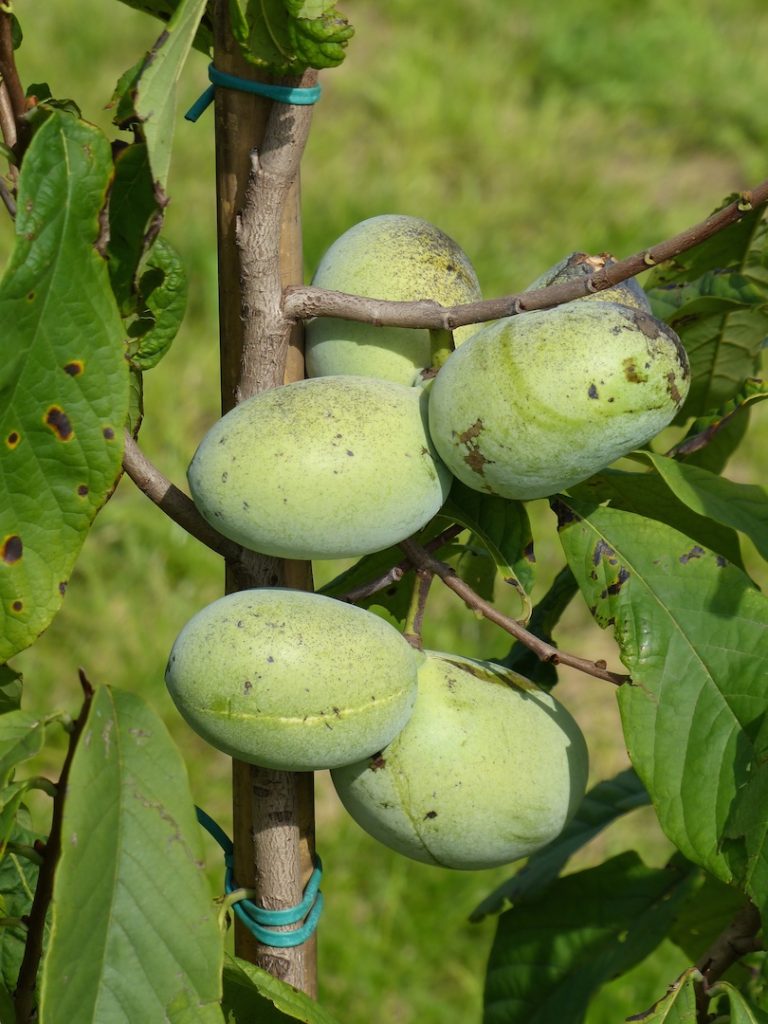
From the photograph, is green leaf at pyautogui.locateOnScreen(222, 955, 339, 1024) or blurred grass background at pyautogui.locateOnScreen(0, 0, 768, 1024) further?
blurred grass background at pyautogui.locateOnScreen(0, 0, 768, 1024)

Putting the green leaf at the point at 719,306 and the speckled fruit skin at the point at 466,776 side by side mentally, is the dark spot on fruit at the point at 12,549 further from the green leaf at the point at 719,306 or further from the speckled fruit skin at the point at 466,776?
the green leaf at the point at 719,306

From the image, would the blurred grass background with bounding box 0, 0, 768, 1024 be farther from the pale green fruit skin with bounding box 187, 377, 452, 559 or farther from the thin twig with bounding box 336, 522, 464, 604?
the pale green fruit skin with bounding box 187, 377, 452, 559

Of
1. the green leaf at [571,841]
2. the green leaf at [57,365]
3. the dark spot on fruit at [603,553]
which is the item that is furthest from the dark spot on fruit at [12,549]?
the green leaf at [571,841]

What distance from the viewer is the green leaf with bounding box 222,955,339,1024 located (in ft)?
2.98

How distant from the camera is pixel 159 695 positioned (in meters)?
2.43

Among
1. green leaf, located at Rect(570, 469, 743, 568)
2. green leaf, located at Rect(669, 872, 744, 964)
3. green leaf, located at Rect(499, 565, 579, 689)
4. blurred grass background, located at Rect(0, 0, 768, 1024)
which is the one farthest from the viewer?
blurred grass background, located at Rect(0, 0, 768, 1024)

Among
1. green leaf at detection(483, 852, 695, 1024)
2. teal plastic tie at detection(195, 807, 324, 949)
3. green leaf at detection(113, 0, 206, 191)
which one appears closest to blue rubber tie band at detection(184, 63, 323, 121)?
green leaf at detection(113, 0, 206, 191)

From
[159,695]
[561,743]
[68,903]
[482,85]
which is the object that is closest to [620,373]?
[561,743]

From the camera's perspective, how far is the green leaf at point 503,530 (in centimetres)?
97

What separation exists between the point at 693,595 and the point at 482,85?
3.38 m

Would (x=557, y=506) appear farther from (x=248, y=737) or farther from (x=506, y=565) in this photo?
(x=248, y=737)

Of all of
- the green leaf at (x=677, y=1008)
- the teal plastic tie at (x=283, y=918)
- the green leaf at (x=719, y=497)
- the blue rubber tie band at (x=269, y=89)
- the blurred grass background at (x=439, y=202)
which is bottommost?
the blurred grass background at (x=439, y=202)

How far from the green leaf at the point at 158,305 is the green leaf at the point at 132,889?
0.32 metres

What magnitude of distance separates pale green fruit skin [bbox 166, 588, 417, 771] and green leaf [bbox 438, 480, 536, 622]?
0.48 feet
